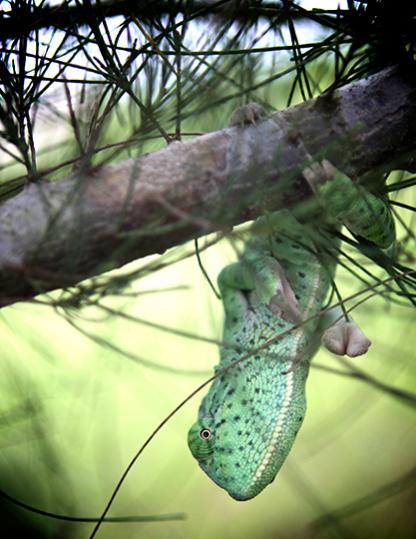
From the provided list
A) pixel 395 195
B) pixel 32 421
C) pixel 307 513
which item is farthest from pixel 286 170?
pixel 307 513

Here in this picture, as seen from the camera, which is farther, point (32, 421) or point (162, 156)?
point (32, 421)

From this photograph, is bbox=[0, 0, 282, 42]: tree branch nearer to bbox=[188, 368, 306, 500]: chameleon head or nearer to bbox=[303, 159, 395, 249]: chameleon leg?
bbox=[303, 159, 395, 249]: chameleon leg

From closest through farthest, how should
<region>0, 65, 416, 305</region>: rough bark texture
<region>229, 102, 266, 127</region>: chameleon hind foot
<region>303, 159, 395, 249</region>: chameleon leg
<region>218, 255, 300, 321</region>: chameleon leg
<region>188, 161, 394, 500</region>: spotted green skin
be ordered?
1. <region>0, 65, 416, 305</region>: rough bark texture
2. <region>229, 102, 266, 127</region>: chameleon hind foot
3. <region>303, 159, 395, 249</region>: chameleon leg
4. <region>188, 161, 394, 500</region>: spotted green skin
5. <region>218, 255, 300, 321</region>: chameleon leg

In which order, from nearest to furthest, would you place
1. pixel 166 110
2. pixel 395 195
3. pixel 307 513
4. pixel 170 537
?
pixel 166 110 < pixel 395 195 < pixel 170 537 < pixel 307 513

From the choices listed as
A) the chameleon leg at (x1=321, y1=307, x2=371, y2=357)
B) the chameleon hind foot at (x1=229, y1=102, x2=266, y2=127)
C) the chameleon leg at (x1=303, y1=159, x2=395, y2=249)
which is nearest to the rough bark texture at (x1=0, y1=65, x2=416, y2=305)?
the chameleon hind foot at (x1=229, y1=102, x2=266, y2=127)

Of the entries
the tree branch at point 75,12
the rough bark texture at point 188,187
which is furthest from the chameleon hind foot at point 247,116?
the tree branch at point 75,12

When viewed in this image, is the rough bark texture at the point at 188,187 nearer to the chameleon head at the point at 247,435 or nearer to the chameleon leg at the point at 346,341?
the chameleon leg at the point at 346,341

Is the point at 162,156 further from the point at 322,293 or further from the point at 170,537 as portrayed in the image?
the point at 170,537
